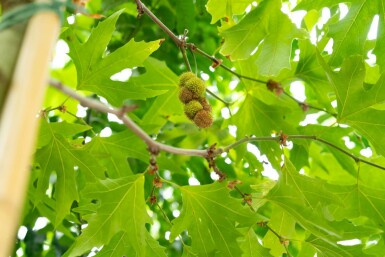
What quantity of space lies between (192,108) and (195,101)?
0.02 m

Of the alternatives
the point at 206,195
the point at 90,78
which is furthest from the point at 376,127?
the point at 90,78

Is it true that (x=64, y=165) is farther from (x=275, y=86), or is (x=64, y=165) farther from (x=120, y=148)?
(x=275, y=86)

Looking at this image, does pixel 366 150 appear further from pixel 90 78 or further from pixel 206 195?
pixel 90 78

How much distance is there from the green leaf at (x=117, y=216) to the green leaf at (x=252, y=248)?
0.90ft

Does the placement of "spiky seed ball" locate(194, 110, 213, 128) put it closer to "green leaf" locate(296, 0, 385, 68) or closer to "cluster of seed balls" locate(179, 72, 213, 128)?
"cluster of seed balls" locate(179, 72, 213, 128)

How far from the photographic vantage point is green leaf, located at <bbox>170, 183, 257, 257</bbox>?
1.39 m

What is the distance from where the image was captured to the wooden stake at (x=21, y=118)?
1.57 feet

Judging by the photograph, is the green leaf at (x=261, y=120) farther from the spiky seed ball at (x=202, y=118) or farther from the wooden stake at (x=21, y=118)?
the wooden stake at (x=21, y=118)

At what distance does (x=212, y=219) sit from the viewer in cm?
142

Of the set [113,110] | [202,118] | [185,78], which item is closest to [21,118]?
[113,110]

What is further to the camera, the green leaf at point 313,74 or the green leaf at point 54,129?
the green leaf at point 313,74

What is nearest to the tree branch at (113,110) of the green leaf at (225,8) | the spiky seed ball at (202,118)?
the spiky seed ball at (202,118)

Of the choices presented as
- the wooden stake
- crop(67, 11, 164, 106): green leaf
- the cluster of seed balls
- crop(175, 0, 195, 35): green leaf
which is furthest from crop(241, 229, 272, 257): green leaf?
the wooden stake

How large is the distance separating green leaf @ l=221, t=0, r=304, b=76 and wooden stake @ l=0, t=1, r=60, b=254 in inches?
35.1
